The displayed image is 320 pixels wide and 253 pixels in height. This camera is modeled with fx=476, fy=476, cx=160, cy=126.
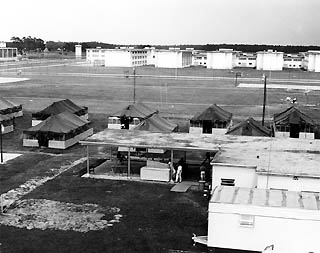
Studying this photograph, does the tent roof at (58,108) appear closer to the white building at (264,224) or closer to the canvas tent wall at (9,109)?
the canvas tent wall at (9,109)

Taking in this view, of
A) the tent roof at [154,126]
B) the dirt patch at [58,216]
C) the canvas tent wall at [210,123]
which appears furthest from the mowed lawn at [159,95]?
the dirt patch at [58,216]

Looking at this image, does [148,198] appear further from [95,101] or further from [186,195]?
[95,101]

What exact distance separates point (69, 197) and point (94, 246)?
5.19 meters

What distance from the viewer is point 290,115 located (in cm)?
3281

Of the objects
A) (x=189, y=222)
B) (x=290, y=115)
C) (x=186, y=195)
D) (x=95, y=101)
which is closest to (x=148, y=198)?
(x=186, y=195)

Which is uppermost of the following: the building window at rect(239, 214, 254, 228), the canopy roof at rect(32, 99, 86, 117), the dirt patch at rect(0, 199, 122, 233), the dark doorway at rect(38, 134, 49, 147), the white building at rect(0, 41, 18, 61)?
the white building at rect(0, 41, 18, 61)

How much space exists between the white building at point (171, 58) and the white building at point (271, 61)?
20.2 m

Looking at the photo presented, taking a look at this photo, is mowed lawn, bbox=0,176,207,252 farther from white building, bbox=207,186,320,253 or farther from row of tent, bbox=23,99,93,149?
row of tent, bbox=23,99,93,149

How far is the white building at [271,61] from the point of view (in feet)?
402

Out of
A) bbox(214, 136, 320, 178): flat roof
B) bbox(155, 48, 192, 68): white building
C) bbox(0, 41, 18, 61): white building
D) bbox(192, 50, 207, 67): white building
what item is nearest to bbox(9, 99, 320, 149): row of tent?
bbox(214, 136, 320, 178): flat roof

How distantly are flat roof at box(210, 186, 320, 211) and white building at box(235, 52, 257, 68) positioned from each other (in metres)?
121

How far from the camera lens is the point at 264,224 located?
45.1ft

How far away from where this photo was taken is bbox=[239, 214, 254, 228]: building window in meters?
13.9

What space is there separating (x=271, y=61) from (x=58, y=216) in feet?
368
